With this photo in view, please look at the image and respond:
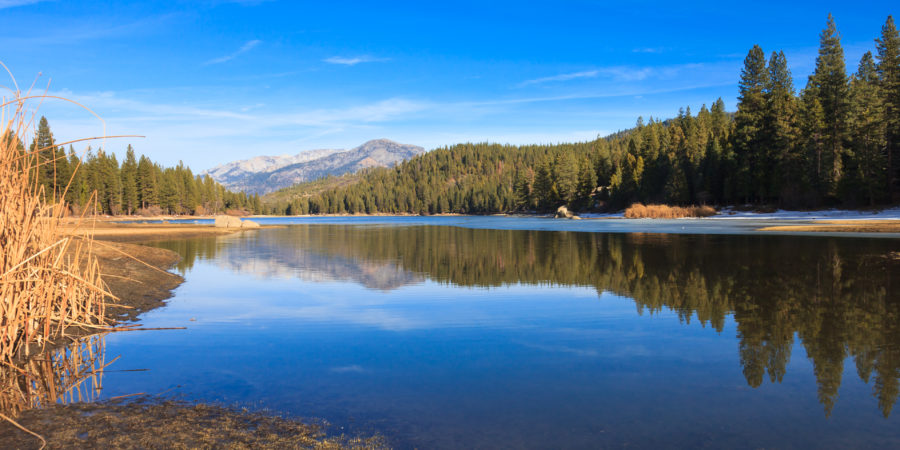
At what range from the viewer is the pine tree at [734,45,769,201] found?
68.8 metres

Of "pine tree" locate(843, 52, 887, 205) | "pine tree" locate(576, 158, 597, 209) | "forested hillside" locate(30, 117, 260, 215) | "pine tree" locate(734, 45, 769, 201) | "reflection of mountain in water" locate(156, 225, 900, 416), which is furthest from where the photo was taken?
"pine tree" locate(576, 158, 597, 209)

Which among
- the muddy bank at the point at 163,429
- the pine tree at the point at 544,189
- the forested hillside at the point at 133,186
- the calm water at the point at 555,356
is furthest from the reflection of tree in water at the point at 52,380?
the pine tree at the point at 544,189

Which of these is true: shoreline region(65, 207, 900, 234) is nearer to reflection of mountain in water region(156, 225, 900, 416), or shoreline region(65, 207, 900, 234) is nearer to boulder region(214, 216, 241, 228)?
boulder region(214, 216, 241, 228)

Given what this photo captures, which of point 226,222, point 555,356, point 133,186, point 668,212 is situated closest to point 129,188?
point 133,186

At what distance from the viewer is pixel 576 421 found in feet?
18.0

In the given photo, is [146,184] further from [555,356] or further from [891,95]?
[891,95]

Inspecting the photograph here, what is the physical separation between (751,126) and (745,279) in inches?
2616

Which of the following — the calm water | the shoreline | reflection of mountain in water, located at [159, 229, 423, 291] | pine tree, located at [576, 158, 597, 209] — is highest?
pine tree, located at [576, 158, 597, 209]

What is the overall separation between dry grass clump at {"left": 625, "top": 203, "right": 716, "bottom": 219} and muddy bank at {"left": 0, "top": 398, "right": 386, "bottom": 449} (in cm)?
7303

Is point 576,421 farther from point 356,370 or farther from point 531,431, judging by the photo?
point 356,370

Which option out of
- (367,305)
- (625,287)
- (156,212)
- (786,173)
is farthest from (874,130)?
(156,212)

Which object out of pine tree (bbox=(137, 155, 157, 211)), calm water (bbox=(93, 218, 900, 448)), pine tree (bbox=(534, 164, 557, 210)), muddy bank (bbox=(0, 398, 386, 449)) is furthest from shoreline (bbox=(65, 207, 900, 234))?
pine tree (bbox=(137, 155, 157, 211))

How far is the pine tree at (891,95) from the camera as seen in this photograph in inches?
2162

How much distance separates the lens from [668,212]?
Result: 7138 centimetres
